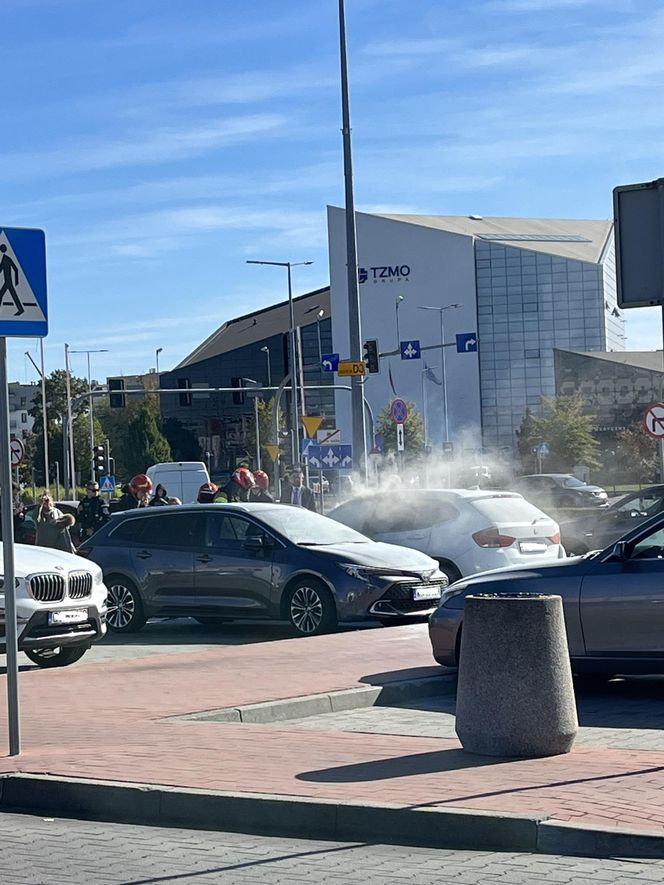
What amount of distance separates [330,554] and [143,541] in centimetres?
275

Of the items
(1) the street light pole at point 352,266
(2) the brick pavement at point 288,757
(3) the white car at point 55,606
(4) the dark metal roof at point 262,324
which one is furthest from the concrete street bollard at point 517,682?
(4) the dark metal roof at point 262,324

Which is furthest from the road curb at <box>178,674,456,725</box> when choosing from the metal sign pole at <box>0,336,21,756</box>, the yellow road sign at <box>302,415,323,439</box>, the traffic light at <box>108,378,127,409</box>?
the traffic light at <box>108,378,127,409</box>

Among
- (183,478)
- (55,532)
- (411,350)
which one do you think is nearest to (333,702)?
(55,532)

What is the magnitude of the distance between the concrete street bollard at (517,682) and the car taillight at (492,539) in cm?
1022

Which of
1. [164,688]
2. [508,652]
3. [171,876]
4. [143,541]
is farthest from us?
[143,541]

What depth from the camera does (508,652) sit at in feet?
27.1

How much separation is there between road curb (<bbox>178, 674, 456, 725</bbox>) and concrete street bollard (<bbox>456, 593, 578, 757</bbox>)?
2519 mm

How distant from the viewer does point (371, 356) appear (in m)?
34.2

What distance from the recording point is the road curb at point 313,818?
6.29 m

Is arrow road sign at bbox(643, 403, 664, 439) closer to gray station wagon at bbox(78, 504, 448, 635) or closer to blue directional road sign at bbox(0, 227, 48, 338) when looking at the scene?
gray station wagon at bbox(78, 504, 448, 635)

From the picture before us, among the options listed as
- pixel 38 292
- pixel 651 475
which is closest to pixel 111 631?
pixel 38 292

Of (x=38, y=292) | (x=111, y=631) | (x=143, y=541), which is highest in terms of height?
(x=38, y=292)

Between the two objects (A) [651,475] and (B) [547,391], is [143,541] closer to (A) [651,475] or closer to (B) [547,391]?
(A) [651,475]

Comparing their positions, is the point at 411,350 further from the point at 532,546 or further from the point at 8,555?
the point at 8,555
